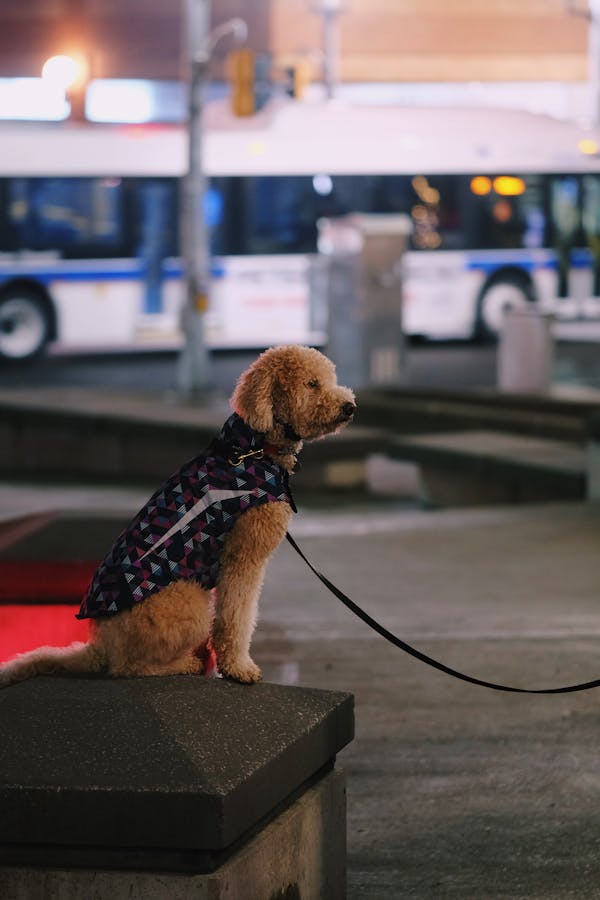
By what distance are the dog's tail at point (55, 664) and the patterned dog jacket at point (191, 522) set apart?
0.10 m

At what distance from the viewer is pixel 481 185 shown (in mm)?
27453

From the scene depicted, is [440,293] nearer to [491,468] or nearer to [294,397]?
[491,468]

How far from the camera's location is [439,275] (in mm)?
26750

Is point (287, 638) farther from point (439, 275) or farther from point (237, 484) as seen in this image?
point (439, 275)

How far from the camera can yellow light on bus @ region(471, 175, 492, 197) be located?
27391mm

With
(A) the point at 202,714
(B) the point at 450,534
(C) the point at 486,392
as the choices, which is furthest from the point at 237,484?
(C) the point at 486,392

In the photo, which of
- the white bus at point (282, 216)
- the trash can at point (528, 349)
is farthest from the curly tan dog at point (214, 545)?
the white bus at point (282, 216)

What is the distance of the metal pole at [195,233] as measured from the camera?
20.4 metres

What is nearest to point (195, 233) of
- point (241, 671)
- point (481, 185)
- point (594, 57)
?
point (481, 185)

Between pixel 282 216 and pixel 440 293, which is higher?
pixel 282 216

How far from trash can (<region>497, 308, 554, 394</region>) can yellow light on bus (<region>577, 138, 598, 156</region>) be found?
34.2 ft

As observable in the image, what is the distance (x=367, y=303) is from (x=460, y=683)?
1268 centimetres

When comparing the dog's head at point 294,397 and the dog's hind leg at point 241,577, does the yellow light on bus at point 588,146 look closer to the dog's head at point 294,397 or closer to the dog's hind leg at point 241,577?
the dog's head at point 294,397

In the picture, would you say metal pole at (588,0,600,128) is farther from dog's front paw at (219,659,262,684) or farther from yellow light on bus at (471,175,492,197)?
dog's front paw at (219,659,262,684)
